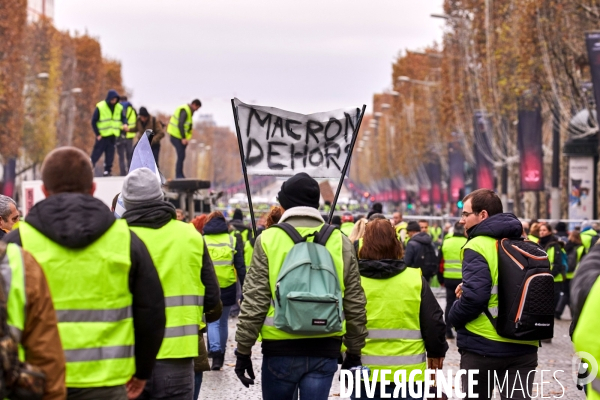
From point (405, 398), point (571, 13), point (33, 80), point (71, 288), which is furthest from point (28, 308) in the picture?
point (33, 80)

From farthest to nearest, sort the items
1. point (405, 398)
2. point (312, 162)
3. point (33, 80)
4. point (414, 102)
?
point (414, 102)
point (33, 80)
point (312, 162)
point (405, 398)

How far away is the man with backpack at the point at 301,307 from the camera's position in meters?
5.88

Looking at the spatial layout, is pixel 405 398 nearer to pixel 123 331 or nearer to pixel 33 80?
pixel 123 331

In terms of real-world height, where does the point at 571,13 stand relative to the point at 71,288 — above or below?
above

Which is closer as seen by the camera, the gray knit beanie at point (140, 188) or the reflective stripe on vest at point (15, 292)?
the reflective stripe on vest at point (15, 292)

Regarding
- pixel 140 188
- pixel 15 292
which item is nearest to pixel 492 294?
pixel 140 188

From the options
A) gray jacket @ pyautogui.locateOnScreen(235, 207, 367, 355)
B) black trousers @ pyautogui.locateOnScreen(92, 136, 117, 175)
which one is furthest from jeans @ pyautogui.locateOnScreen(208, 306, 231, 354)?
black trousers @ pyautogui.locateOnScreen(92, 136, 117, 175)

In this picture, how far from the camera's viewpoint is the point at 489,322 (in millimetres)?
7145

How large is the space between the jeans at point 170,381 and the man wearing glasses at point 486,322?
5.84ft

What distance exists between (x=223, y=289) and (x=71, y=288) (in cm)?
815

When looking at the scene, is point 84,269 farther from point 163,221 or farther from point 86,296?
point 163,221

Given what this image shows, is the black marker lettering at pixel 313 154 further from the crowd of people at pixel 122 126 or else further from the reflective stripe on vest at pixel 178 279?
the crowd of people at pixel 122 126

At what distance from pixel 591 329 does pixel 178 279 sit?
2481 mm

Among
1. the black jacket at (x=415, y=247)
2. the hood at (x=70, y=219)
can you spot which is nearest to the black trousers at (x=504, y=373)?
the hood at (x=70, y=219)
